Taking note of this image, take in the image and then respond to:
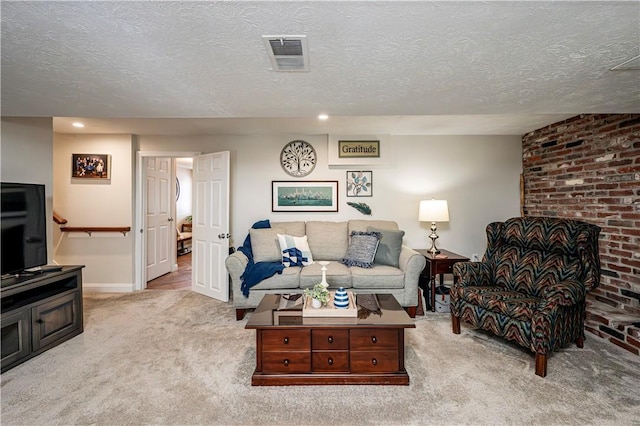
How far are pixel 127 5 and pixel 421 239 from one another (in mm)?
3995

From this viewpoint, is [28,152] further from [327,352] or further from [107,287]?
[327,352]

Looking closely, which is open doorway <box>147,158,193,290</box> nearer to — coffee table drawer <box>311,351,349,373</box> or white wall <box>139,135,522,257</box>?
white wall <box>139,135,522,257</box>

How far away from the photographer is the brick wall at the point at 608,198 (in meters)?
2.71

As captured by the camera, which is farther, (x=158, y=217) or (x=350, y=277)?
(x=158, y=217)

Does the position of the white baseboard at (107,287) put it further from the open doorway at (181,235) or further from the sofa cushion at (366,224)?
the sofa cushion at (366,224)

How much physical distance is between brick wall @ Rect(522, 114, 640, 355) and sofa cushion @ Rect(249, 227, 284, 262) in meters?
3.21

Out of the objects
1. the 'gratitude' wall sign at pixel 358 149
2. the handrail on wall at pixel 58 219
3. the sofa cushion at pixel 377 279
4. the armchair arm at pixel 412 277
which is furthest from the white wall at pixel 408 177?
the handrail on wall at pixel 58 219

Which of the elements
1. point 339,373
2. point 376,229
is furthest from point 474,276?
point 339,373

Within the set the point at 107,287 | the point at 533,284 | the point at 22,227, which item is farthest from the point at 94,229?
the point at 533,284

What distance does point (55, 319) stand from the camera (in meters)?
2.59

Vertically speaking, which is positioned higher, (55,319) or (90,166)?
(90,166)

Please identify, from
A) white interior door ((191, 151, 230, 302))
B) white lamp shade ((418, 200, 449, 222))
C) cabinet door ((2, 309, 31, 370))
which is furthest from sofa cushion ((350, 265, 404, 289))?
cabinet door ((2, 309, 31, 370))

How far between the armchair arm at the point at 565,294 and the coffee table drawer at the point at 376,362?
1232mm

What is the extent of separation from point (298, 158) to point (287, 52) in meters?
2.77
